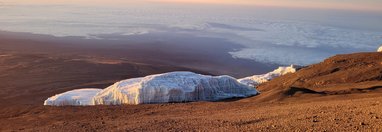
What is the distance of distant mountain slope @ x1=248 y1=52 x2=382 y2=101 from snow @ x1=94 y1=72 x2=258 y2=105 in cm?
167

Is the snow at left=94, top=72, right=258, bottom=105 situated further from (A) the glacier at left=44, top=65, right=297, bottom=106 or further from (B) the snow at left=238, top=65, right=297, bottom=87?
(B) the snow at left=238, top=65, right=297, bottom=87

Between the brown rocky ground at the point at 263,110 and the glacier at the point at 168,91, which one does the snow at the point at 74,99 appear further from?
the brown rocky ground at the point at 263,110

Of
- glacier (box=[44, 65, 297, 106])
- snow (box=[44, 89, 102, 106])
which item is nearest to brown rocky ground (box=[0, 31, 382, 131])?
snow (box=[44, 89, 102, 106])

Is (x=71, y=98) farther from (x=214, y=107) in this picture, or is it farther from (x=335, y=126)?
(x=335, y=126)

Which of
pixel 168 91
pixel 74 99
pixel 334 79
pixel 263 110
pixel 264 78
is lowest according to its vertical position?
pixel 263 110

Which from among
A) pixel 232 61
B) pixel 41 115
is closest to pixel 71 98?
pixel 41 115

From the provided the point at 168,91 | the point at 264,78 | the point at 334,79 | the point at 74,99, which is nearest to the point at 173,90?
the point at 168,91

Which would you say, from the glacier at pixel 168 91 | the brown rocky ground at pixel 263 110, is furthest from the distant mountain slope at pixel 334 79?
the glacier at pixel 168 91

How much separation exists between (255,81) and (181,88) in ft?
29.0

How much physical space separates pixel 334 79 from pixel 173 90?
22.8 feet

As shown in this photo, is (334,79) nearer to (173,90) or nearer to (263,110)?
(173,90)

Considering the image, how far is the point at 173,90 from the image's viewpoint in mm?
16750

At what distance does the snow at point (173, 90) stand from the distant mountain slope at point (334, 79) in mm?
1671

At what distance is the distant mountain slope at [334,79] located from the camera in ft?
50.8
